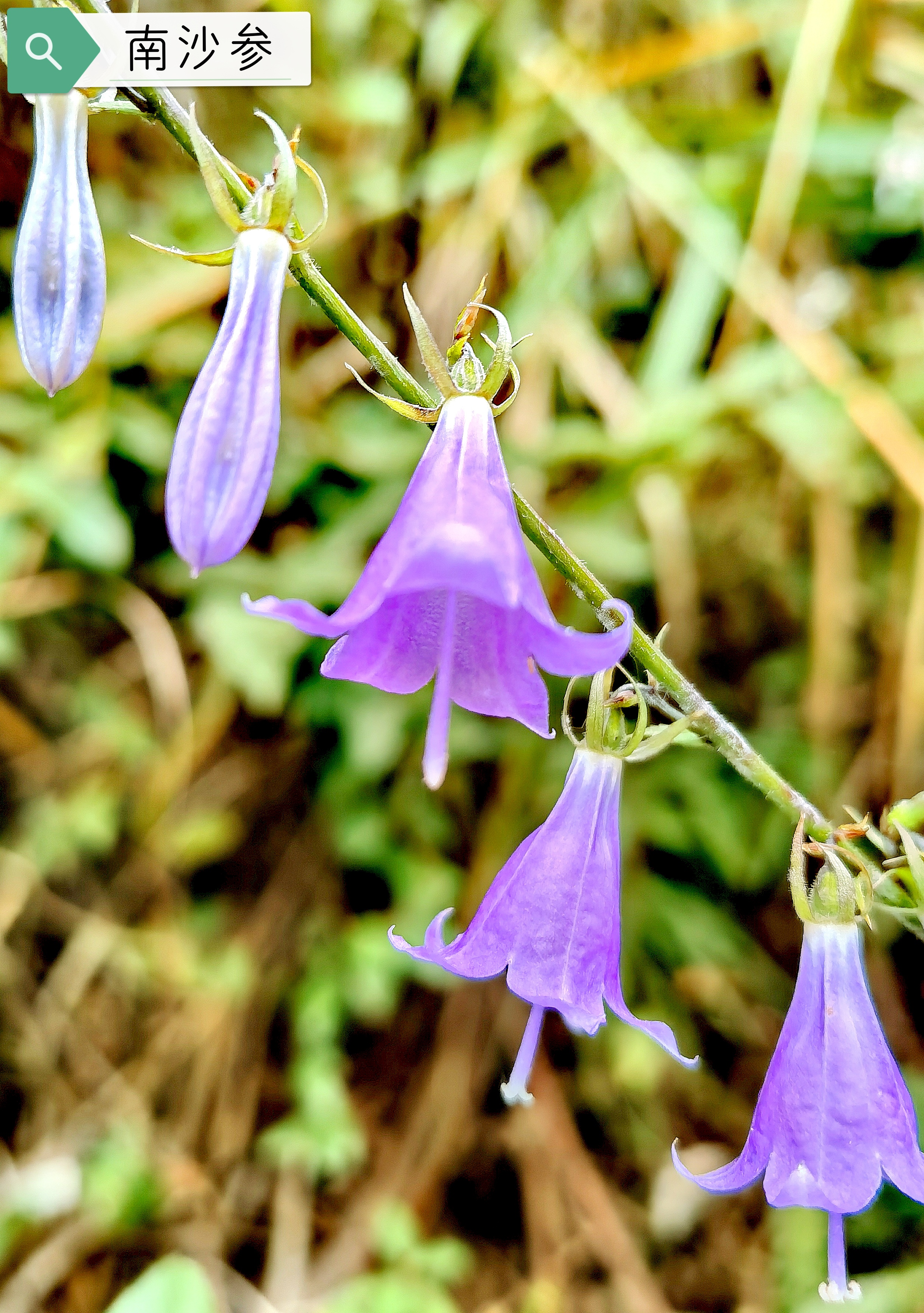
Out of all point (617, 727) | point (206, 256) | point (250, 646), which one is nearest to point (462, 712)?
point (250, 646)

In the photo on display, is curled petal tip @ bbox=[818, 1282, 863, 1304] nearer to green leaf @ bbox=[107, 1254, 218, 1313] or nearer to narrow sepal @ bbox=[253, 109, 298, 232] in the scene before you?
green leaf @ bbox=[107, 1254, 218, 1313]

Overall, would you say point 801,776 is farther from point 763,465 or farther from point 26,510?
point 26,510

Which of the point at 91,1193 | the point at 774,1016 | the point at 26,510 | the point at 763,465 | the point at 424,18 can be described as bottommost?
the point at 91,1193

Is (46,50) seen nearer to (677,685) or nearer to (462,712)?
(677,685)

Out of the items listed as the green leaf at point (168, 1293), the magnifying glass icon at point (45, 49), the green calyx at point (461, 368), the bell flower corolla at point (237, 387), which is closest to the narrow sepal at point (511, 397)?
the green calyx at point (461, 368)

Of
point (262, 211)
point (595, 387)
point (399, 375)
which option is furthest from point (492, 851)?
point (262, 211)

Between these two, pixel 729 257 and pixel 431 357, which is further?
pixel 729 257
